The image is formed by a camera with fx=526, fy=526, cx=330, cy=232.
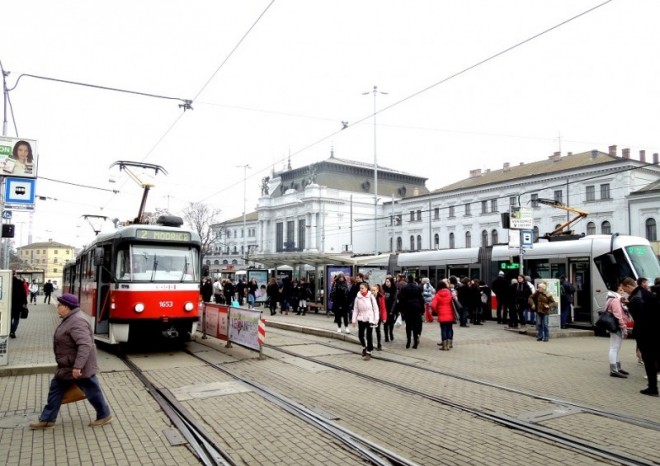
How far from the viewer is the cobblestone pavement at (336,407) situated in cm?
557

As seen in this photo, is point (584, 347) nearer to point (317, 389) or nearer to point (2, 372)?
point (317, 389)

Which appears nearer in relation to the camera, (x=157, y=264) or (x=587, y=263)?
(x=157, y=264)

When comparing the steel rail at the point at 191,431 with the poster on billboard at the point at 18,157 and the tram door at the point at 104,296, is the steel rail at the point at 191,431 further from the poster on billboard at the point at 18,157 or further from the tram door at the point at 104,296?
the poster on billboard at the point at 18,157

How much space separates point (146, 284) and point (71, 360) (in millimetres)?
5841

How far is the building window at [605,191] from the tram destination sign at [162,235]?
46847mm

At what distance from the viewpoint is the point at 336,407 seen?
7449mm

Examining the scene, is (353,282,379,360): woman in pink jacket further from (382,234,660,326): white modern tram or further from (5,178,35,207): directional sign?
(5,178,35,207): directional sign

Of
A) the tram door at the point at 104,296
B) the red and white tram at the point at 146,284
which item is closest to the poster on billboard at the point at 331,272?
the red and white tram at the point at 146,284

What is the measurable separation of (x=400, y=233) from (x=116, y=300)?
6515cm

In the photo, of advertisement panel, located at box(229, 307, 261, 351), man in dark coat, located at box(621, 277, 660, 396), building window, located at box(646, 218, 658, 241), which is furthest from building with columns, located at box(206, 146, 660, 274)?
man in dark coat, located at box(621, 277, 660, 396)

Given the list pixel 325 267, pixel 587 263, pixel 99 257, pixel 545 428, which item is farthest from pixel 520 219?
pixel 99 257

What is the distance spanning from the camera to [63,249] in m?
135

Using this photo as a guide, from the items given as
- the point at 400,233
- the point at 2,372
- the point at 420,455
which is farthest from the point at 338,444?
the point at 400,233

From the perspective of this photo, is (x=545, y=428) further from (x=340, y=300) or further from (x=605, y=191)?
(x=605, y=191)
